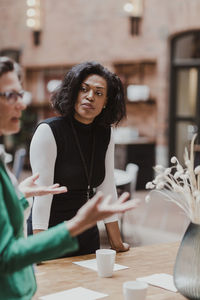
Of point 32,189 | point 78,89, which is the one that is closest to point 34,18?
point 78,89

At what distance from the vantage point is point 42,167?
2.37 m

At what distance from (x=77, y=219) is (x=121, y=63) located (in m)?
9.74

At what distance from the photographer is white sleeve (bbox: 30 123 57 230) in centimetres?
236

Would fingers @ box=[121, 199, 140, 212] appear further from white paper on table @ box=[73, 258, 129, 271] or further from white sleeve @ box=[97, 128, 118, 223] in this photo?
white sleeve @ box=[97, 128, 118, 223]

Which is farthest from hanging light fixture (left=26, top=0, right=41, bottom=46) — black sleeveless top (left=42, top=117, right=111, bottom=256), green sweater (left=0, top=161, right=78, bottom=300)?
green sweater (left=0, top=161, right=78, bottom=300)

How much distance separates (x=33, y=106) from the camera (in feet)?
41.0

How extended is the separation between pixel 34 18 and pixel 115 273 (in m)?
10.5

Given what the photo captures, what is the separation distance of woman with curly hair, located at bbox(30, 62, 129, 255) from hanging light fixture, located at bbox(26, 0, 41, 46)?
30.2 feet

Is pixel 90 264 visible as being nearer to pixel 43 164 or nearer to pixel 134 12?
pixel 43 164

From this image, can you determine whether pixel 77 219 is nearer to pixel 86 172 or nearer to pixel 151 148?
pixel 86 172

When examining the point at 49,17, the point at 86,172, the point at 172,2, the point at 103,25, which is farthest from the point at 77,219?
the point at 49,17

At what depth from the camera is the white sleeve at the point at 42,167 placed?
93.0 inches

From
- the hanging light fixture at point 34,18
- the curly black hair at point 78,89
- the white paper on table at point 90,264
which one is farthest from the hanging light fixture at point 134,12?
the white paper on table at point 90,264

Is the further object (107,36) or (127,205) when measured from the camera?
(107,36)
